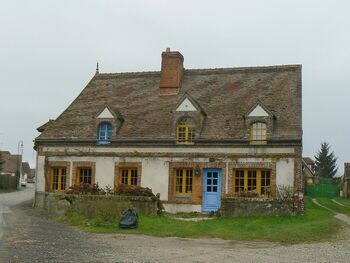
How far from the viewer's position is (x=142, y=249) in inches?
548

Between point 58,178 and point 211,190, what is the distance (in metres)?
9.36

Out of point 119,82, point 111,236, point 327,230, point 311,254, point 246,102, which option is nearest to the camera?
point 311,254

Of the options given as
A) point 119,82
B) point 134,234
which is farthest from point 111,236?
point 119,82

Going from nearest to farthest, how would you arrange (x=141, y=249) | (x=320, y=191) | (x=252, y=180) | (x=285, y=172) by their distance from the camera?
(x=141, y=249), (x=285, y=172), (x=252, y=180), (x=320, y=191)

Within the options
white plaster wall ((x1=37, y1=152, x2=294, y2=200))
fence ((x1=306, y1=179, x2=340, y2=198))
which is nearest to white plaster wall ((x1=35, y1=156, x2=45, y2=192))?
white plaster wall ((x1=37, y1=152, x2=294, y2=200))

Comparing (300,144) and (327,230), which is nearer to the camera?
(327,230)

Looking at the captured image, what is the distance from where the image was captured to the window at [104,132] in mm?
29047

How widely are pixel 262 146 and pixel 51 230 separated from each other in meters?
12.0

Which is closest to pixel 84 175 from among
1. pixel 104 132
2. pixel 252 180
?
pixel 104 132

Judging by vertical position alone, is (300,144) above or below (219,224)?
above

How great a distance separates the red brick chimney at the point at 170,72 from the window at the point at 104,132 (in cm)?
418

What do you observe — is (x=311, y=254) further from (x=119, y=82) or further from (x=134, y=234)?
(x=119, y=82)

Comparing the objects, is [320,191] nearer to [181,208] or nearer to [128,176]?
[181,208]

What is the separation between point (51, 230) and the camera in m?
18.0
